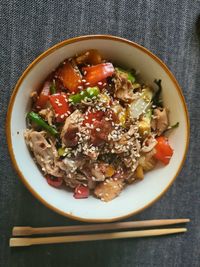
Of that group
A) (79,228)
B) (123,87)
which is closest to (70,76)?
(123,87)

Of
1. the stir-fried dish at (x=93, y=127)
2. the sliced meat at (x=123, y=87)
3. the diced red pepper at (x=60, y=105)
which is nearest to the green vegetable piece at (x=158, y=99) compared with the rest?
the stir-fried dish at (x=93, y=127)

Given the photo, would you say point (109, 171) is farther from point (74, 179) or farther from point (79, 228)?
point (79, 228)

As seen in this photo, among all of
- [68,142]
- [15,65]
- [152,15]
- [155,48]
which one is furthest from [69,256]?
[152,15]

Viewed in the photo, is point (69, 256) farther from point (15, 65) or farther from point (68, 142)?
point (15, 65)

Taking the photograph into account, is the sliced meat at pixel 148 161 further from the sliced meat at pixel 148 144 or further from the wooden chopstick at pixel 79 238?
the wooden chopstick at pixel 79 238

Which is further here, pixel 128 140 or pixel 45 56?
pixel 128 140

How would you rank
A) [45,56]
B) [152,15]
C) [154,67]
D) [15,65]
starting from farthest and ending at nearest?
[152,15], [15,65], [154,67], [45,56]
